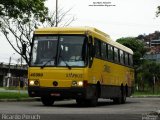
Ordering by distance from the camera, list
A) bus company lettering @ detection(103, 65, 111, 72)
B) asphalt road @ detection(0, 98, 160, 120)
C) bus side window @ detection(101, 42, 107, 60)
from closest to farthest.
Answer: asphalt road @ detection(0, 98, 160, 120)
bus side window @ detection(101, 42, 107, 60)
bus company lettering @ detection(103, 65, 111, 72)

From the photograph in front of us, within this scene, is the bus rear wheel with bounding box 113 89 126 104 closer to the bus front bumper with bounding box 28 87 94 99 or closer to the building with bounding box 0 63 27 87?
the bus front bumper with bounding box 28 87 94 99

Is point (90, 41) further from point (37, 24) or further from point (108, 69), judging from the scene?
point (37, 24)

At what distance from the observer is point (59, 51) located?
22766 millimetres

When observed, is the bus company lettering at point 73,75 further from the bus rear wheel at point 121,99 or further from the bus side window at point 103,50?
the bus rear wheel at point 121,99

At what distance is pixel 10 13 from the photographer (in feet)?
109

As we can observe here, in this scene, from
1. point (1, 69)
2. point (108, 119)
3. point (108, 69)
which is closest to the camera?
point (108, 119)

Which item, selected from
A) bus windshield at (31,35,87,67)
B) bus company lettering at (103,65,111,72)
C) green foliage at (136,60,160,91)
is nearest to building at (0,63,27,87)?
green foliage at (136,60,160,91)

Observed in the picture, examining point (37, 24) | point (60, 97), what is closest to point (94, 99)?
point (60, 97)

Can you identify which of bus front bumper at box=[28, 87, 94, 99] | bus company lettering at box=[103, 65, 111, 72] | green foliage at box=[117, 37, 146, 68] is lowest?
bus front bumper at box=[28, 87, 94, 99]

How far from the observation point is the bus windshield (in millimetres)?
22547

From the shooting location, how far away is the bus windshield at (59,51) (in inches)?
888

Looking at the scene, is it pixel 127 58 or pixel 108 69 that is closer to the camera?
pixel 108 69

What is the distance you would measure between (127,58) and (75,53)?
35.1 feet

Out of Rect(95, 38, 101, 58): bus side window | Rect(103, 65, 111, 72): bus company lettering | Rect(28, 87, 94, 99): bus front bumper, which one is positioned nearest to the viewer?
Rect(28, 87, 94, 99): bus front bumper
